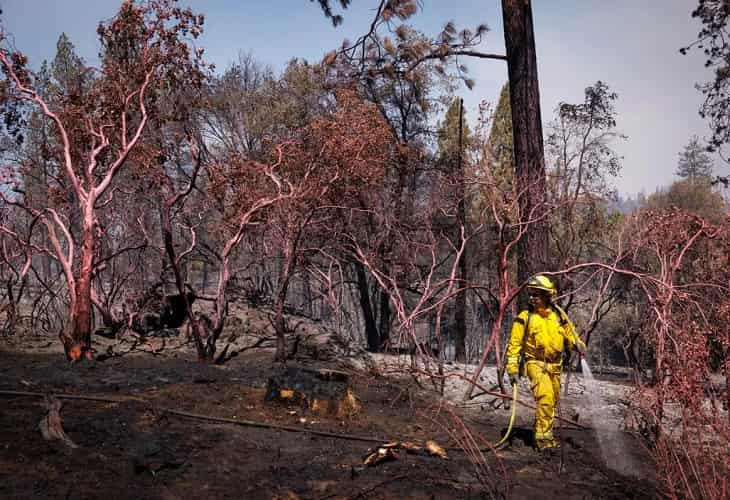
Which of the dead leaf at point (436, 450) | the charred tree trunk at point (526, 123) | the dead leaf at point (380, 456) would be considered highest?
the charred tree trunk at point (526, 123)

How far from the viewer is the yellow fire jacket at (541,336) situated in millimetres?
6215

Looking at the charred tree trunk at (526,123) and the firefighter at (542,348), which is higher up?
the charred tree trunk at (526,123)

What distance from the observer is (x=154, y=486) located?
447cm

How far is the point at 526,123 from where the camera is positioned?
1015 cm

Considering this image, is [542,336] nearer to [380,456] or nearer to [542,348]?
[542,348]

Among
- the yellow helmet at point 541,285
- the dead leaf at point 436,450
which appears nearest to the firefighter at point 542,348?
the yellow helmet at point 541,285

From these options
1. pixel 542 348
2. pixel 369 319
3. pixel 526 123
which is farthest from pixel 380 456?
pixel 369 319

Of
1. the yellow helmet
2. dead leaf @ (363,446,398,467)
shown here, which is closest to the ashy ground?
dead leaf @ (363,446,398,467)

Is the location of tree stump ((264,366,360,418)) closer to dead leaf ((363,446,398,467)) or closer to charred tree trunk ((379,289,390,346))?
dead leaf ((363,446,398,467))

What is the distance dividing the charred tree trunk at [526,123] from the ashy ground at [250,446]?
2.36m

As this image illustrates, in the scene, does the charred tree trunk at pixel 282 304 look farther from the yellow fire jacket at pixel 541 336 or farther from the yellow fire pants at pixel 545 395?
the yellow fire pants at pixel 545 395

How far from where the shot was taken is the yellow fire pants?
6133mm

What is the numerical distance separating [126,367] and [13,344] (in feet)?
11.3

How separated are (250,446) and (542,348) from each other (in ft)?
10.8
